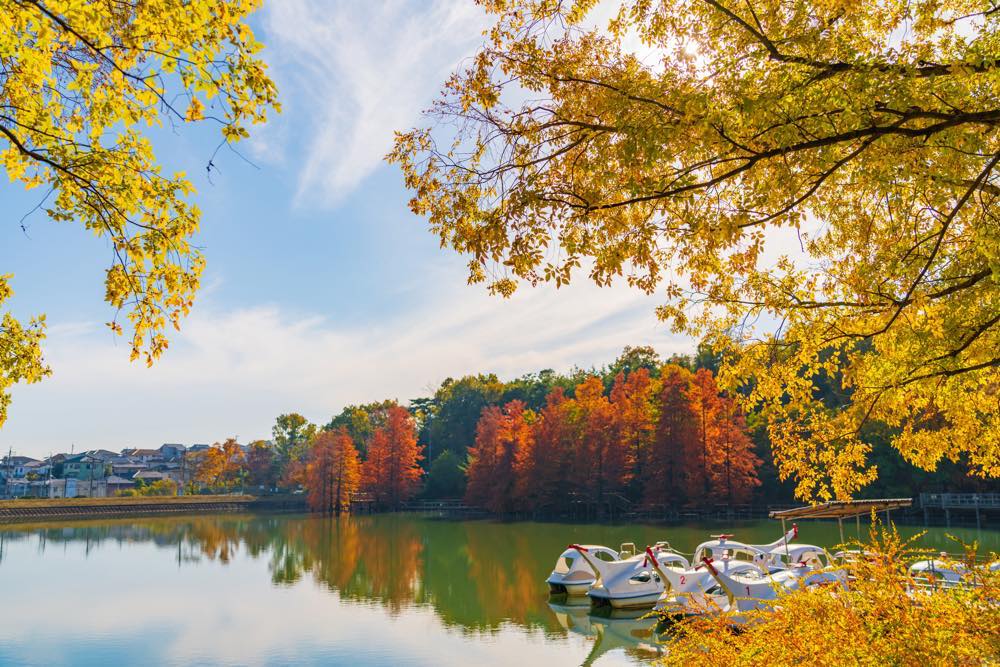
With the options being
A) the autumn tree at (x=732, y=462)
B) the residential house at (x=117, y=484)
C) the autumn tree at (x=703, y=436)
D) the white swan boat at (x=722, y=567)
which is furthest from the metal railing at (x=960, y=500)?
the residential house at (x=117, y=484)

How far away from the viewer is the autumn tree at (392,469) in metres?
60.5

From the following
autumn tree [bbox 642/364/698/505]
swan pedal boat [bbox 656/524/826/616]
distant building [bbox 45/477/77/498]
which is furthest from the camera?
distant building [bbox 45/477/77/498]

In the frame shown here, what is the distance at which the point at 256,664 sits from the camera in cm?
1288

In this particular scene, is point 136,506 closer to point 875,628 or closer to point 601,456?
point 601,456

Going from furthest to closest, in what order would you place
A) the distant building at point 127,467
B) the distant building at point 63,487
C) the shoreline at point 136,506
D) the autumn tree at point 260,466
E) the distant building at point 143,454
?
the distant building at point 143,454 < the distant building at point 127,467 < the distant building at point 63,487 < the autumn tree at point 260,466 < the shoreline at point 136,506

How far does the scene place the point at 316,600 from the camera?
19.0 meters

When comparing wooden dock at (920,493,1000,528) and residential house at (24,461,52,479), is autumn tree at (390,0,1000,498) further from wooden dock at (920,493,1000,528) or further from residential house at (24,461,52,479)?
residential house at (24,461,52,479)

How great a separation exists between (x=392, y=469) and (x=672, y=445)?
28.3 metres

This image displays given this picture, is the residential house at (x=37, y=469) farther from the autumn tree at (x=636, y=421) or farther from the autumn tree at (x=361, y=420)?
the autumn tree at (x=636, y=421)

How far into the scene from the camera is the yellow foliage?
389 cm

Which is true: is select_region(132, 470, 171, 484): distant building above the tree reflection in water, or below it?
above

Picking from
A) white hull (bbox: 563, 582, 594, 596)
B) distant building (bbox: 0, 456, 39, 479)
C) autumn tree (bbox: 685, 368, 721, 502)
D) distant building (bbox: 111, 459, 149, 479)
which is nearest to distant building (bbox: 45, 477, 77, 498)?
distant building (bbox: 111, 459, 149, 479)

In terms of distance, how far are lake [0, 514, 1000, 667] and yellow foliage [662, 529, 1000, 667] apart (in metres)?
8.51

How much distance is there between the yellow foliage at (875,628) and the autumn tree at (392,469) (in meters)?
57.2
